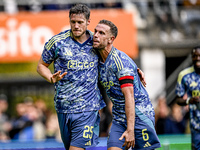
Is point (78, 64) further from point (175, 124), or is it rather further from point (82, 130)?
point (175, 124)

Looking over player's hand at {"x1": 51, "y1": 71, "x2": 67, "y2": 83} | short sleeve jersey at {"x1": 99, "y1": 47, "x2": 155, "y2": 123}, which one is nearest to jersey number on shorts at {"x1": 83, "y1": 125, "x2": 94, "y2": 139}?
short sleeve jersey at {"x1": 99, "y1": 47, "x2": 155, "y2": 123}

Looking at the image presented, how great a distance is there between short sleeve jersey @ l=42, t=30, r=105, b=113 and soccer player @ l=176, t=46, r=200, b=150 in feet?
6.94

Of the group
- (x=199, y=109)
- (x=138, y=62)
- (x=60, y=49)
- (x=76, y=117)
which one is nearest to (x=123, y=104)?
(x=76, y=117)

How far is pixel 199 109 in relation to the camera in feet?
23.7

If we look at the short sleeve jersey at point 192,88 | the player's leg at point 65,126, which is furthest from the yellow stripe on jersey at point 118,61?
the short sleeve jersey at point 192,88

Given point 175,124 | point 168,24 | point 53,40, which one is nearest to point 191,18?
point 168,24

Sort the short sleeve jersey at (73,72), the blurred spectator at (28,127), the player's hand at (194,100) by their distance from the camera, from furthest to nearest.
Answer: the blurred spectator at (28,127), the player's hand at (194,100), the short sleeve jersey at (73,72)

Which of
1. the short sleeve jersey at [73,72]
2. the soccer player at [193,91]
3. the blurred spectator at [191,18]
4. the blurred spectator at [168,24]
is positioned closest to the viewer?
the short sleeve jersey at [73,72]

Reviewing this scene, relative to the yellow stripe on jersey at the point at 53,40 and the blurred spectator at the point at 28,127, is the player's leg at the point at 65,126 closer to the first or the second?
the yellow stripe on jersey at the point at 53,40

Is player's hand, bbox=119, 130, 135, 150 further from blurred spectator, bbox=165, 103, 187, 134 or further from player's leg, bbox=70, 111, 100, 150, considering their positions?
blurred spectator, bbox=165, 103, 187, 134

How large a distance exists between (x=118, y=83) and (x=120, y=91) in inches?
4.4

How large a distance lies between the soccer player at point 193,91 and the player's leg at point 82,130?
211 centimetres

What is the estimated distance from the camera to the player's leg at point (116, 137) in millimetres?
5660

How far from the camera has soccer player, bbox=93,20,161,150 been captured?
18.5 feet
